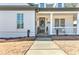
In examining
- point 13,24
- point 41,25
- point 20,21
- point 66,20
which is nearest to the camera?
point 13,24

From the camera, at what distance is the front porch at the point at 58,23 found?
30641mm

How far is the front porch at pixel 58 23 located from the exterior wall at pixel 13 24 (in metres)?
2.67

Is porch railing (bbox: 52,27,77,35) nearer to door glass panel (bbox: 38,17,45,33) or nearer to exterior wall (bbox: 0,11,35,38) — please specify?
exterior wall (bbox: 0,11,35,38)

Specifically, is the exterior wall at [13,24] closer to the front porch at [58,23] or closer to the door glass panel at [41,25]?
the front porch at [58,23]

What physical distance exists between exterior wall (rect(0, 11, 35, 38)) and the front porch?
2.67 m

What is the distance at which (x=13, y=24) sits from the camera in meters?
28.9

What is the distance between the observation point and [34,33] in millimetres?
28812

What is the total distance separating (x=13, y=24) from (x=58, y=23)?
7671 millimetres

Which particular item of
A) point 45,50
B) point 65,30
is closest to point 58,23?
point 65,30

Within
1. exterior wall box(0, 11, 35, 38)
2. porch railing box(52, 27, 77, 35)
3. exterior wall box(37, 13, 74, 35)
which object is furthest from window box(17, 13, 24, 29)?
porch railing box(52, 27, 77, 35)

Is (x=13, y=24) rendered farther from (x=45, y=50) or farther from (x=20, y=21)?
(x=45, y=50)

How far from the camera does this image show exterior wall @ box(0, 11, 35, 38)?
28641 mm
